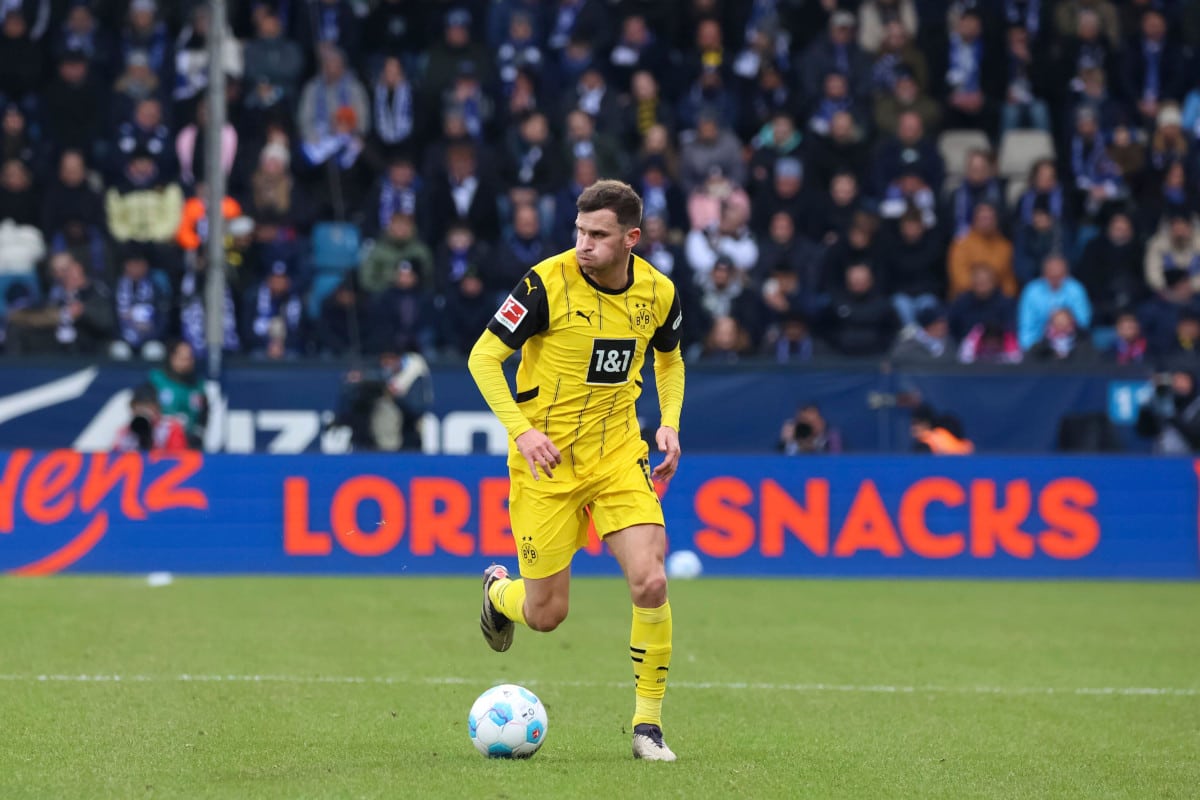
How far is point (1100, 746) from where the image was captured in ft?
25.9

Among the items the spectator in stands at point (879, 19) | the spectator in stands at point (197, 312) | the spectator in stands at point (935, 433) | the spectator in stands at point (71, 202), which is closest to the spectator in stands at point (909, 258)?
the spectator in stands at point (935, 433)

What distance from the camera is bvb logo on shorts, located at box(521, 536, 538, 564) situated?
7.46 metres

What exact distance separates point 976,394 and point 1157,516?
2.01 meters

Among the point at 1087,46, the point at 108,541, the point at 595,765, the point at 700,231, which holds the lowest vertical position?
the point at 108,541

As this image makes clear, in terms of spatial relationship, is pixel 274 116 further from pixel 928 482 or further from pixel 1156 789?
pixel 1156 789

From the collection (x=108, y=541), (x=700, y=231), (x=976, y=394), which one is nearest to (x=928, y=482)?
(x=976, y=394)

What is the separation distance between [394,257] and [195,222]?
6.83 ft

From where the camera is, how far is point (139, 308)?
18078 millimetres

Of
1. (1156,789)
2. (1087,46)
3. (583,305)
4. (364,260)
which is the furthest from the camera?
(1087,46)

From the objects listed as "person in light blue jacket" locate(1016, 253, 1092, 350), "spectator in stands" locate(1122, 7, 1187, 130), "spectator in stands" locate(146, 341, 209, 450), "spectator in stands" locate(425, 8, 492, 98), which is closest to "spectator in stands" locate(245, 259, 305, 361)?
"spectator in stands" locate(146, 341, 209, 450)

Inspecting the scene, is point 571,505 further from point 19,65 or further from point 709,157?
point 19,65

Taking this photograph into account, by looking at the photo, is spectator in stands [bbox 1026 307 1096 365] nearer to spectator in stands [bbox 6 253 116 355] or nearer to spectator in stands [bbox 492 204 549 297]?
spectator in stands [bbox 492 204 549 297]

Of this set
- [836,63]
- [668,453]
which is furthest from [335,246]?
[668,453]

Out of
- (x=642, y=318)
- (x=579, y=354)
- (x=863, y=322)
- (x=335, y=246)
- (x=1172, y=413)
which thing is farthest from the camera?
(x=335, y=246)
